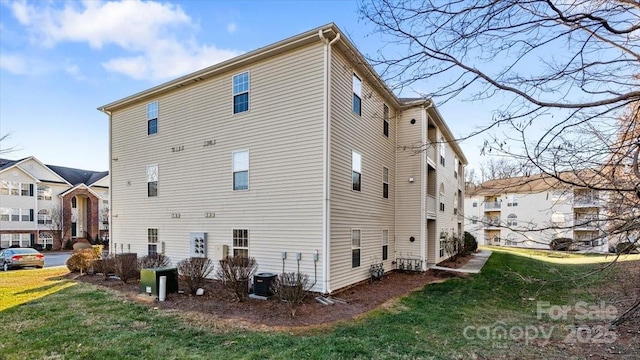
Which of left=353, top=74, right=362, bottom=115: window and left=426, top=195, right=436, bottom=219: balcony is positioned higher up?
left=353, top=74, right=362, bottom=115: window

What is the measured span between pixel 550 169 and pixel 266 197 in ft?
25.3

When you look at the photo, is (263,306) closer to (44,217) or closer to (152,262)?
(152,262)

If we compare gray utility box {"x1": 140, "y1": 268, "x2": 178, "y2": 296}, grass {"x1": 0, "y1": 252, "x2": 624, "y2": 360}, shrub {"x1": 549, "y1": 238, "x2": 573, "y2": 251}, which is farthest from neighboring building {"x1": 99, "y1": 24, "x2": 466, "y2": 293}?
shrub {"x1": 549, "y1": 238, "x2": 573, "y2": 251}

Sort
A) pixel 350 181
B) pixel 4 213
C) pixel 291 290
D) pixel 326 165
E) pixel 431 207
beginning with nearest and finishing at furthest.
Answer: pixel 291 290
pixel 326 165
pixel 350 181
pixel 431 207
pixel 4 213

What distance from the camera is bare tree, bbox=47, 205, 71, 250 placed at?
31.5 metres

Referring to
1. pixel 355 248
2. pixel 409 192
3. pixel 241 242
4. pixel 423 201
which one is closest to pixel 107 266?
pixel 241 242

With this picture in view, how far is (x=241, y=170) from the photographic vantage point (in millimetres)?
10656

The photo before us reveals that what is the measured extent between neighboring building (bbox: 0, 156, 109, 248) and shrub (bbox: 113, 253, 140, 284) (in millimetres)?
24055

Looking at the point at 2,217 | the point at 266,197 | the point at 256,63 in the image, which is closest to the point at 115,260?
the point at 266,197

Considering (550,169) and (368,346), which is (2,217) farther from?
(550,169)

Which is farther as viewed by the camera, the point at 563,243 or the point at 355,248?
the point at 355,248

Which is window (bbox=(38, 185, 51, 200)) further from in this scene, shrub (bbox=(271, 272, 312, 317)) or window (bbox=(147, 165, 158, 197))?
shrub (bbox=(271, 272, 312, 317))

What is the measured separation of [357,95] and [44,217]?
35313 millimetres

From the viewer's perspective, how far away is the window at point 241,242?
10.3 m
